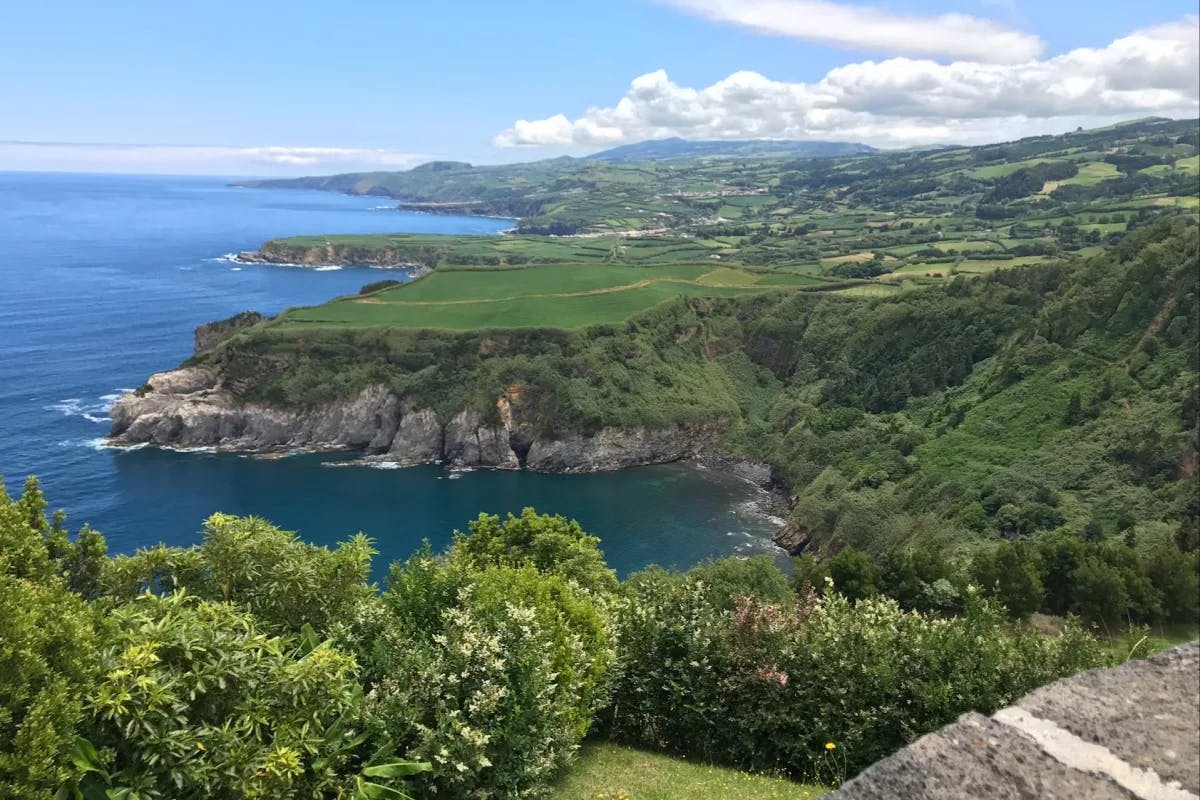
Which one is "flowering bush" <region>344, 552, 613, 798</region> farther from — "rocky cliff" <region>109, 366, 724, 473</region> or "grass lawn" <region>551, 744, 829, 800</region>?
"rocky cliff" <region>109, 366, 724, 473</region>

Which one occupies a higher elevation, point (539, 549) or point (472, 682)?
point (472, 682)

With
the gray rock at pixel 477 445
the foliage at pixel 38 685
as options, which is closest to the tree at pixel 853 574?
the foliage at pixel 38 685

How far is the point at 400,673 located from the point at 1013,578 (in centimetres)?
3624

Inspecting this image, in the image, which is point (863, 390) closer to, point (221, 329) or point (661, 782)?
point (661, 782)

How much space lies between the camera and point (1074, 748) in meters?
4.61

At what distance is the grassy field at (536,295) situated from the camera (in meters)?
110

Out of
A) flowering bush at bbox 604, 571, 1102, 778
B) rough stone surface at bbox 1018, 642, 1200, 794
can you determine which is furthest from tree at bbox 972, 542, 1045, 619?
rough stone surface at bbox 1018, 642, 1200, 794

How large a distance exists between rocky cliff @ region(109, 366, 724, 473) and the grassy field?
15.3m

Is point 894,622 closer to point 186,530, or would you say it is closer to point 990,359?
point 186,530

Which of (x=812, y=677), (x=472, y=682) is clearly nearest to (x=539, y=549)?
(x=812, y=677)

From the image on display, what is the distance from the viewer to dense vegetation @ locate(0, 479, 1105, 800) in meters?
12.1

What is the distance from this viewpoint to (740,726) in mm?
21656

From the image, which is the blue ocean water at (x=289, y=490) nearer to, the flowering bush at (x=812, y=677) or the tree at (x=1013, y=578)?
the tree at (x=1013, y=578)

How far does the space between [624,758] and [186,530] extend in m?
62.7
